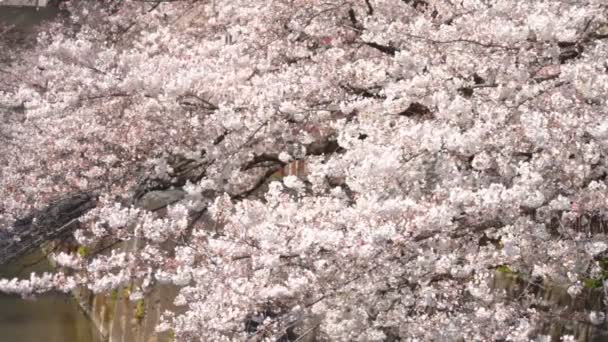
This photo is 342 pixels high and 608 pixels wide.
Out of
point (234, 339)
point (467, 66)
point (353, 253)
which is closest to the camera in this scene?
point (353, 253)

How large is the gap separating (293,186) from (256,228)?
2.65 feet

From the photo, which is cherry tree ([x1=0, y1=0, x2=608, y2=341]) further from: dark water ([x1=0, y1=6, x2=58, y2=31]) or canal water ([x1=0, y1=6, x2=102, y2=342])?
dark water ([x1=0, y1=6, x2=58, y2=31])

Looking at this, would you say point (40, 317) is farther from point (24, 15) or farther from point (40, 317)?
point (24, 15)

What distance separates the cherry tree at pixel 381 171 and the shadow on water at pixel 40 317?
122 inches

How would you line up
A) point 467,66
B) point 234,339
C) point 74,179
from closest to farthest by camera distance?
point 234,339
point 467,66
point 74,179

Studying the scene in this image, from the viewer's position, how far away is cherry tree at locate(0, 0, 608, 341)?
359 centimetres

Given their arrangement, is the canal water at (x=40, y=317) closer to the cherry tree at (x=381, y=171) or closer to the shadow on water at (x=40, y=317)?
the shadow on water at (x=40, y=317)

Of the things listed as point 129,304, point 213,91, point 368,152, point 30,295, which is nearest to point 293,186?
point 368,152

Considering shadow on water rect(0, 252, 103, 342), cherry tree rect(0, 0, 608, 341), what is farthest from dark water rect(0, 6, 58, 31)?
cherry tree rect(0, 0, 608, 341)

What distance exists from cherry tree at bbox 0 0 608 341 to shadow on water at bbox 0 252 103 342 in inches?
122

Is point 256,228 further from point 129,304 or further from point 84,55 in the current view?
point 129,304

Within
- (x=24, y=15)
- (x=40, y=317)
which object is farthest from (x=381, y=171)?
Answer: (x=24, y=15)

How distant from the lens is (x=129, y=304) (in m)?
7.92

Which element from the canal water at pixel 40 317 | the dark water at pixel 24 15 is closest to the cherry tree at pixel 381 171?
the canal water at pixel 40 317
